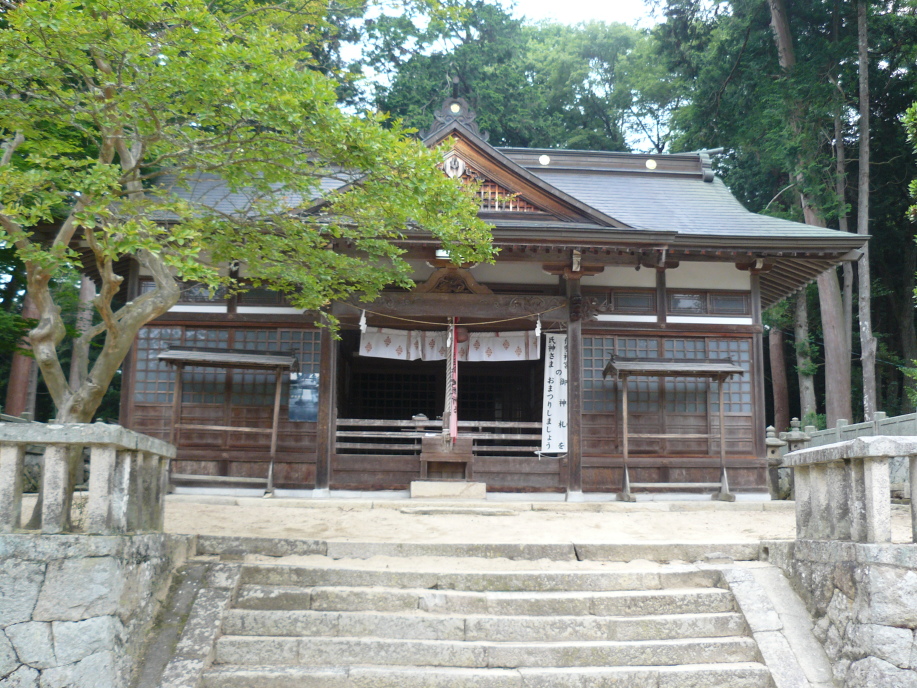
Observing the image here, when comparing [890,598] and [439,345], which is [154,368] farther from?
[890,598]

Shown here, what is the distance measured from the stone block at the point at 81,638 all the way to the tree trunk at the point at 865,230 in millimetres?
16928

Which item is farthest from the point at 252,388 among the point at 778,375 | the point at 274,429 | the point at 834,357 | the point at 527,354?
the point at 778,375

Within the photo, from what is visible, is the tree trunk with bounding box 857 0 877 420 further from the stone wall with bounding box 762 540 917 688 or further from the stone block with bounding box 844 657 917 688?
the stone block with bounding box 844 657 917 688

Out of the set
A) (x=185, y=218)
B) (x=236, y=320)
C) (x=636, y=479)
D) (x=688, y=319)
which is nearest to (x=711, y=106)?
(x=688, y=319)

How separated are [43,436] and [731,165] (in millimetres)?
25628

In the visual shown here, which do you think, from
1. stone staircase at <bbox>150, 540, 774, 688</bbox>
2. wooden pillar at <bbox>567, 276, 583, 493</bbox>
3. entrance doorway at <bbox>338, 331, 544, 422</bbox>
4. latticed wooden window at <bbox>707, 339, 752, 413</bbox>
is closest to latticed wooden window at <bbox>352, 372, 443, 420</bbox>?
entrance doorway at <bbox>338, 331, 544, 422</bbox>

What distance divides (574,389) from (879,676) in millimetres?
6952

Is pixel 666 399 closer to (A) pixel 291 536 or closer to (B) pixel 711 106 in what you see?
(A) pixel 291 536

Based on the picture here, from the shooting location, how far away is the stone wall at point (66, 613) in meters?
4.76

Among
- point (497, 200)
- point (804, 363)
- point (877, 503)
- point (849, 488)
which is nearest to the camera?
point (877, 503)

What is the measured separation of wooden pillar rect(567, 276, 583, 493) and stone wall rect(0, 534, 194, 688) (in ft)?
24.4

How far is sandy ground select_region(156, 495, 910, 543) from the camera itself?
25.8 ft

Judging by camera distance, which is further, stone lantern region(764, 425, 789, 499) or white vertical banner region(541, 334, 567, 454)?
stone lantern region(764, 425, 789, 499)

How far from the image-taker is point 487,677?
16.4ft
